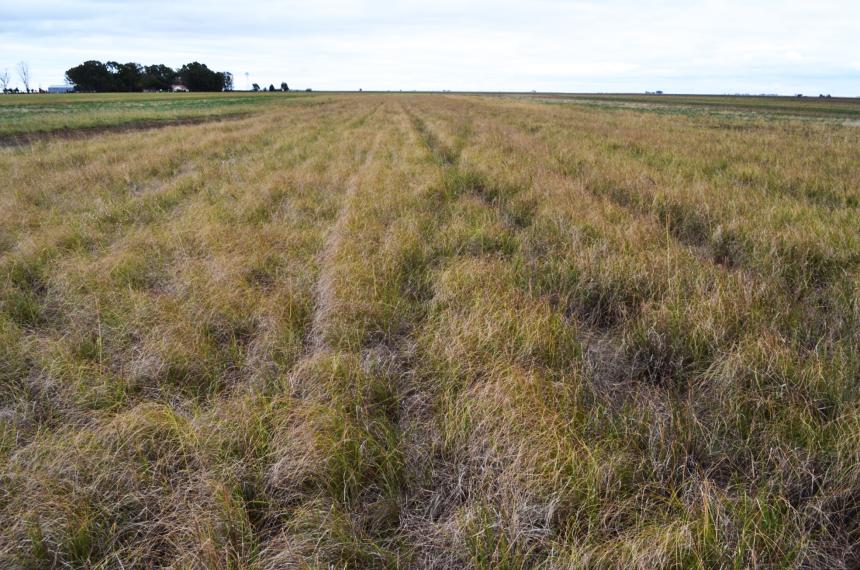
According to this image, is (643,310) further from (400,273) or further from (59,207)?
(59,207)

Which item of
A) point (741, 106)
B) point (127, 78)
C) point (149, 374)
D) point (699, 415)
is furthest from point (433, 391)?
point (127, 78)

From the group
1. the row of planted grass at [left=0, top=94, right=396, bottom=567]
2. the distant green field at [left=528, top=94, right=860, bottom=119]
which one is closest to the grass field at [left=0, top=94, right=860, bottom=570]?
the row of planted grass at [left=0, top=94, right=396, bottom=567]

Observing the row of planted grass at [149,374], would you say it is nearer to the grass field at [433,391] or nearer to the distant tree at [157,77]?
the grass field at [433,391]

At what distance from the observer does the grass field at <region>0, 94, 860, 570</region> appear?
175cm

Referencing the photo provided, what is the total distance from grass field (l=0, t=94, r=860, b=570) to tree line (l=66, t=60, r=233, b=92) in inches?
5171

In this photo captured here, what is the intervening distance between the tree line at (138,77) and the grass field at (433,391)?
131 meters

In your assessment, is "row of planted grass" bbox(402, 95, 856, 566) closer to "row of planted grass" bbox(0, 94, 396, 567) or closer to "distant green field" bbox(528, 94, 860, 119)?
"row of planted grass" bbox(0, 94, 396, 567)

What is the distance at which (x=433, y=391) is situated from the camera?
2701 millimetres

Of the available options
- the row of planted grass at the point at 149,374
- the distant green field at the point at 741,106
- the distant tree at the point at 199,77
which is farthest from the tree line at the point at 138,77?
the row of planted grass at the point at 149,374

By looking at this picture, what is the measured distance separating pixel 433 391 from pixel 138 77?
138268 millimetres

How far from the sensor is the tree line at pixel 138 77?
104181mm

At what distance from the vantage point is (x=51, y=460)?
6.87 ft

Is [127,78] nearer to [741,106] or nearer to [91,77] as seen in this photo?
[91,77]

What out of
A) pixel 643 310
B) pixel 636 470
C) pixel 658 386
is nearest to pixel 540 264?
pixel 643 310
